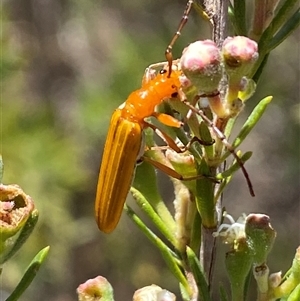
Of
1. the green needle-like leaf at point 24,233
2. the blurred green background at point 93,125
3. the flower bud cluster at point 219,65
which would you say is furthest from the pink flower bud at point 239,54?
the blurred green background at point 93,125

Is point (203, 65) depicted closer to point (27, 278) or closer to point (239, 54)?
point (239, 54)

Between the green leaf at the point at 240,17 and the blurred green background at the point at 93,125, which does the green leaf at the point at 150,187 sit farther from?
the blurred green background at the point at 93,125

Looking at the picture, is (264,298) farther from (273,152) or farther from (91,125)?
(273,152)

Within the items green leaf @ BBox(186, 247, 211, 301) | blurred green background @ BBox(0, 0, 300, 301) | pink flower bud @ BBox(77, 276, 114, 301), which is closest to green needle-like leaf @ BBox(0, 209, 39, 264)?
pink flower bud @ BBox(77, 276, 114, 301)

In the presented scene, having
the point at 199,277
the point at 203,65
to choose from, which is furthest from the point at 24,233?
the point at 203,65

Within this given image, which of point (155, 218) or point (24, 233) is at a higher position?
point (24, 233)

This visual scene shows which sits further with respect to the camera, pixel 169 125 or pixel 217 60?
pixel 169 125

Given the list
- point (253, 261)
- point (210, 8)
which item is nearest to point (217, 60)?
point (210, 8)

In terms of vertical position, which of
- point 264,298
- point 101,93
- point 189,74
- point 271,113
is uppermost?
point 189,74
